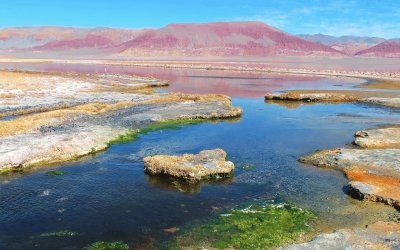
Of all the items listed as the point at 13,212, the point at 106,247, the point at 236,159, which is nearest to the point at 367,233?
the point at 106,247

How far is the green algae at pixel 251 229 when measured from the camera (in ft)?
41.7

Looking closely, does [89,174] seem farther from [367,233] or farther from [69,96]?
[69,96]

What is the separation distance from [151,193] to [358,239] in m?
8.10

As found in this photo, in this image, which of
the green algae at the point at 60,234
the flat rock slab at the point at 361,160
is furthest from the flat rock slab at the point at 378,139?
the green algae at the point at 60,234

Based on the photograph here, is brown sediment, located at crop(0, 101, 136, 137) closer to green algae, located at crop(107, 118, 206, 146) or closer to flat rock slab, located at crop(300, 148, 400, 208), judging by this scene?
green algae, located at crop(107, 118, 206, 146)

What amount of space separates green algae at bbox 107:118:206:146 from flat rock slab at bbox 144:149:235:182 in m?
5.82

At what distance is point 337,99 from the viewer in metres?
46.2

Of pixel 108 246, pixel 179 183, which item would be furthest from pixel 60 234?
pixel 179 183

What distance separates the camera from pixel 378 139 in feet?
80.5

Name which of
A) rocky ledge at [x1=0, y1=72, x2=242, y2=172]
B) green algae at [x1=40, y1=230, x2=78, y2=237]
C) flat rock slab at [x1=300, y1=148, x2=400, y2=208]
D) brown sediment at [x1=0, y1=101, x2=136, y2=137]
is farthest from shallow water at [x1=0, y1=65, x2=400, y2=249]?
brown sediment at [x1=0, y1=101, x2=136, y2=137]

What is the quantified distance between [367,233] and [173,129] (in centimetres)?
1779

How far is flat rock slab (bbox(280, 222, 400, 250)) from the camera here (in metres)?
12.0

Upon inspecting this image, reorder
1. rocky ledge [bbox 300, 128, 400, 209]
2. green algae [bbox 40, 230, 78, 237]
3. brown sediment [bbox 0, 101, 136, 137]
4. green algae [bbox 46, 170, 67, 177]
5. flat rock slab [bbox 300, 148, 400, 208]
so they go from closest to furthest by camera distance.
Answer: green algae [bbox 40, 230, 78, 237] → flat rock slab [bbox 300, 148, 400, 208] → rocky ledge [bbox 300, 128, 400, 209] → green algae [bbox 46, 170, 67, 177] → brown sediment [bbox 0, 101, 136, 137]

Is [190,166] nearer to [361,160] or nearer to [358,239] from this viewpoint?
[358,239]
